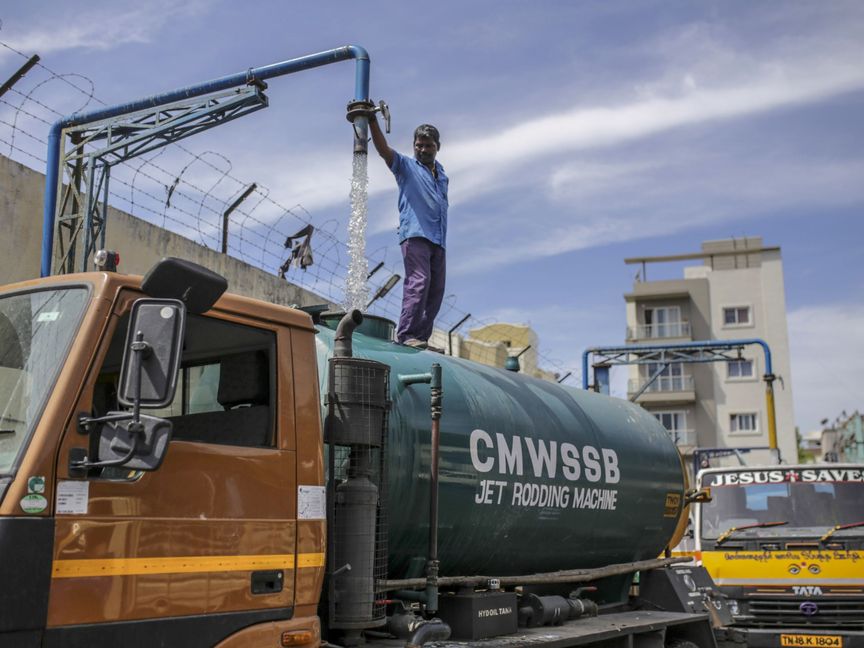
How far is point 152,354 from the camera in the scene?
321cm

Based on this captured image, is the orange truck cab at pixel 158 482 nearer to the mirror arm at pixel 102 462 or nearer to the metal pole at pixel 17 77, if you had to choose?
the mirror arm at pixel 102 462

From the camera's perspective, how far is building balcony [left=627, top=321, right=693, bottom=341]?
51188mm

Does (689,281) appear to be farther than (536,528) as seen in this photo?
Yes

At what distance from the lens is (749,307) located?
51.0 metres

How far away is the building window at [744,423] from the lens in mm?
48781

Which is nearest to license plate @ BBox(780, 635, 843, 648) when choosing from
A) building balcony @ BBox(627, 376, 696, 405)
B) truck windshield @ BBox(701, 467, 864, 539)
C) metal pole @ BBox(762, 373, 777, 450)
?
truck windshield @ BBox(701, 467, 864, 539)

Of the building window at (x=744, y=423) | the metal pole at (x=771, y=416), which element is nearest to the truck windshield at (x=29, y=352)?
the metal pole at (x=771, y=416)

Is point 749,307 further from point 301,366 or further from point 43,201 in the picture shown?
point 301,366

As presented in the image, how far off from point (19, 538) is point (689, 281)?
168 feet

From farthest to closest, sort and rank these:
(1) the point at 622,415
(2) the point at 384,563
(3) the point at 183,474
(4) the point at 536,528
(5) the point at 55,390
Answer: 1. (1) the point at 622,415
2. (4) the point at 536,528
3. (2) the point at 384,563
4. (3) the point at 183,474
5. (5) the point at 55,390

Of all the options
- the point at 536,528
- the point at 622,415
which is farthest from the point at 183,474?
the point at 622,415

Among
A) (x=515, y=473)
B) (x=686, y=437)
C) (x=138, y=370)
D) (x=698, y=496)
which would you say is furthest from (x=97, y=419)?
(x=686, y=437)

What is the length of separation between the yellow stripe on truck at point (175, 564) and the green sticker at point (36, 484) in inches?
9.9

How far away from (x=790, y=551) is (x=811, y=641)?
0.89 m
